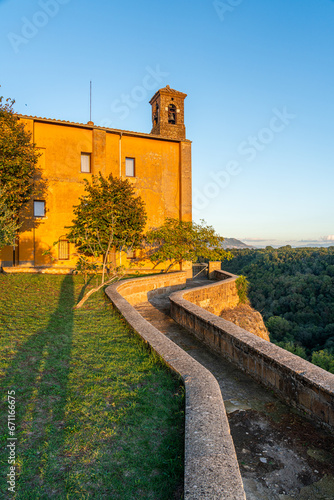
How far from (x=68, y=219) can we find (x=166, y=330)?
12.2 meters

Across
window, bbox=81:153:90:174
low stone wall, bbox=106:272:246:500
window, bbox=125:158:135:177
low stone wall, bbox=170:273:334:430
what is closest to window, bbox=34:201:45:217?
window, bbox=81:153:90:174

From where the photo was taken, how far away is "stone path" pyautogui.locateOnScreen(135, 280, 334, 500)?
253cm

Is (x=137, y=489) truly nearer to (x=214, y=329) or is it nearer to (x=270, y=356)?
(x=270, y=356)

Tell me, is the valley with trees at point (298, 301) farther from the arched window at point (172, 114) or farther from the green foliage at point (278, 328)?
the arched window at point (172, 114)

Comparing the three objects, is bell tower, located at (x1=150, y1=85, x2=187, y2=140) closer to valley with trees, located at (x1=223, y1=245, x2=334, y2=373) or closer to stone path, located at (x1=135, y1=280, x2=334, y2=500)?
stone path, located at (x1=135, y1=280, x2=334, y2=500)

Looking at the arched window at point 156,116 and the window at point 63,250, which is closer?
the window at point 63,250

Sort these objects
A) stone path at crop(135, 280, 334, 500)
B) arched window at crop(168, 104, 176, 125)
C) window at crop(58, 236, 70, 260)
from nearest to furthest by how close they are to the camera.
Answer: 1. stone path at crop(135, 280, 334, 500)
2. window at crop(58, 236, 70, 260)
3. arched window at crop(168, 104, 176, 125)

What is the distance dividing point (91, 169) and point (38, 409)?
16434 millimetres

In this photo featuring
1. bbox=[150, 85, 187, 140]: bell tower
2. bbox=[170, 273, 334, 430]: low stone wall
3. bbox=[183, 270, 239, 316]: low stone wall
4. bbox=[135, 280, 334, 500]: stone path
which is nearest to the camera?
bbox=[135, 280, 334, 500]: stone path

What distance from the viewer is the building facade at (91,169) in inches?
653

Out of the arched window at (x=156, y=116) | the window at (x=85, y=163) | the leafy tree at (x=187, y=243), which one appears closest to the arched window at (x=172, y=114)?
the arched window at (x=156, y=116)

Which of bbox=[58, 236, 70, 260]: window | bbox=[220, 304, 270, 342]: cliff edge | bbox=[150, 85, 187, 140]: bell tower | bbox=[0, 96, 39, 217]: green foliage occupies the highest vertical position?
bbox=[150, 85, 187, 140]: bell tower

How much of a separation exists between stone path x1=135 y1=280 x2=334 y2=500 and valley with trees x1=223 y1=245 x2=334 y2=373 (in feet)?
96.8

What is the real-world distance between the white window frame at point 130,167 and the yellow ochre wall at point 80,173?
254 mm
